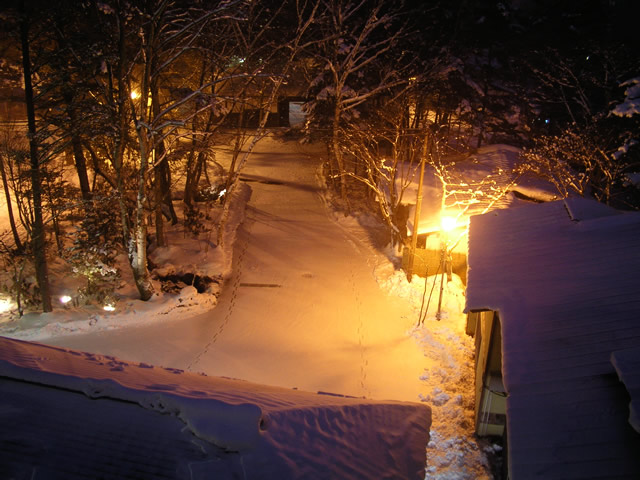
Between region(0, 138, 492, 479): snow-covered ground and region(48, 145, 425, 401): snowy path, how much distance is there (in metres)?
0.03

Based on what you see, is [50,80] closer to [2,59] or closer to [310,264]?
[2,59]

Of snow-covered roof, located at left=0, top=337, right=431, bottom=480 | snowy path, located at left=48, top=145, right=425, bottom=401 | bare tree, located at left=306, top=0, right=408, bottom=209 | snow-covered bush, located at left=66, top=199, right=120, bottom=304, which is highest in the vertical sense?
bare tree, located at left=306, top=0, right=408, bottom=209

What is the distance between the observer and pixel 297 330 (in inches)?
472

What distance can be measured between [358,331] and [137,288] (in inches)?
263

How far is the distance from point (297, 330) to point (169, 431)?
8588 millimetres

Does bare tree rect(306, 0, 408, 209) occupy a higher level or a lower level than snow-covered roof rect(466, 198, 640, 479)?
higher

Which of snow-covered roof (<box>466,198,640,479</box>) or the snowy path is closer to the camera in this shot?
snow-covered roof (<box>466,198,640,479</box>)

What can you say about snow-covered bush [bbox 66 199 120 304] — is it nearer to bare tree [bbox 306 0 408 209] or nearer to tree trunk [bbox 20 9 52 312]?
tree trunk [bbox 20 9 52 312]

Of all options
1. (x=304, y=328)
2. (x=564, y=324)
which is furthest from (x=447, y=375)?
(x=564, y=324)

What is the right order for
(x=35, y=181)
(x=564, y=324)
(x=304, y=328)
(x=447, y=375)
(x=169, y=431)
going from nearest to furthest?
(x=169, y=431)
(x=564, y=324)
(x=447, y=375)
(x=35, y=181)
(x=304, y=328)

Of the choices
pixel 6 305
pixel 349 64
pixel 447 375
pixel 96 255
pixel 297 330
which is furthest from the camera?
pixel 349 64

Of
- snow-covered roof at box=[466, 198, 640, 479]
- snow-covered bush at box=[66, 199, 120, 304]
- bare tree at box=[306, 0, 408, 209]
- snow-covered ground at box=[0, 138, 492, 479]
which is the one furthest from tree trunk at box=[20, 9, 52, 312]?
bare tree at box=[306, 0, 408, 209]

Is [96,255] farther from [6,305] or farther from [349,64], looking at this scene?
[349,64]

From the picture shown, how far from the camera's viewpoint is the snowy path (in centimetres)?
1015
